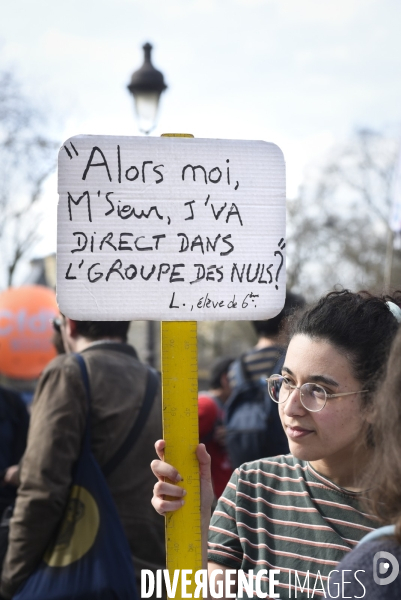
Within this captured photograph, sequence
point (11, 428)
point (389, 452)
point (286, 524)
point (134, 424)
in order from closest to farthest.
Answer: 1. point (389, 452)
2. point (286, 524)
3. point (134, 424)
4. point (11, 428)

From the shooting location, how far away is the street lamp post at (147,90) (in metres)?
7.00

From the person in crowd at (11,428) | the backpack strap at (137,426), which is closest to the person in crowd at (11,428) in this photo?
the person in crowd at (11,428)

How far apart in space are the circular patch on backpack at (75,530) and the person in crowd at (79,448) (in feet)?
0.10

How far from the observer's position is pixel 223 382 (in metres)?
5.66

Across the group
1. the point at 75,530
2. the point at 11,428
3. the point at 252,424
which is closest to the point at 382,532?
the point at 75,530

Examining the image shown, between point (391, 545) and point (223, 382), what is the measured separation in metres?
4.49

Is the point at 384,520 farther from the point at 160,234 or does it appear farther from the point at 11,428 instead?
the point at 11,428

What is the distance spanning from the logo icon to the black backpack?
2322mm

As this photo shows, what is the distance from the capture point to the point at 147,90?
723 centimetres

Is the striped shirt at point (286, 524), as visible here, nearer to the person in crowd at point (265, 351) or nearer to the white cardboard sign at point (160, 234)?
the white cardboard sign at point (160, 234)

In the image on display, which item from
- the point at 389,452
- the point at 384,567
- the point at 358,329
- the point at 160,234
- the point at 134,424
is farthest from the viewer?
the point at 134,424

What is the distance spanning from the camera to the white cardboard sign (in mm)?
1728

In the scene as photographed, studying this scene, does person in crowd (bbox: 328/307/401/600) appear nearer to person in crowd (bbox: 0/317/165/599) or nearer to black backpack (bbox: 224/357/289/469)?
person in crowd (bbox: 0/317/165/599)

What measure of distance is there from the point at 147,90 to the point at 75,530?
5325mm
